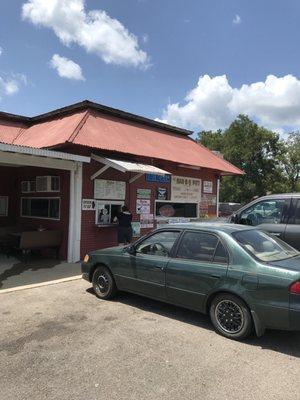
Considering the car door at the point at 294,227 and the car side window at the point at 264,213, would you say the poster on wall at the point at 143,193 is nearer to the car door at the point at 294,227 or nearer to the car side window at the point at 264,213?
the car side window at the point at 264,213

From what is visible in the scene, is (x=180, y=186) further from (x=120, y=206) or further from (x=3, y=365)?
(x=3, y=365)

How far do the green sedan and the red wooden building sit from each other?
4.08m

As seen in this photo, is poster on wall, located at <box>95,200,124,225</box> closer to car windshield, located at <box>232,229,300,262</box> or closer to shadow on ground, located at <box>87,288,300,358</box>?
shadow on ground, located at <box>87,288,300,358</box>

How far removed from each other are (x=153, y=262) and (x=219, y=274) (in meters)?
1.22

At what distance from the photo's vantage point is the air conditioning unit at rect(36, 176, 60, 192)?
11680 mm

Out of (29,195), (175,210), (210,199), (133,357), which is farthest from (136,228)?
(133,357)

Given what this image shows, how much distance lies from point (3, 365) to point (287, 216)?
5844 mm

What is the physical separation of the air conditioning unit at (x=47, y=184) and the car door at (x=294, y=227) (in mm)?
6474

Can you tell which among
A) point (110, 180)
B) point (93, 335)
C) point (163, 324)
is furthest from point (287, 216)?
point (110, 180)

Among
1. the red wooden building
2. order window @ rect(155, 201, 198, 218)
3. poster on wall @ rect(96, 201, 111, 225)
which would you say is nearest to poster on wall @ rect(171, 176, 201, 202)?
the red wooden building

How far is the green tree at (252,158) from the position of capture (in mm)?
41188

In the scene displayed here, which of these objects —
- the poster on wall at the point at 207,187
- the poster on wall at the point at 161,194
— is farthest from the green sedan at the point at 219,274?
the poster on wall at the point at 207,187

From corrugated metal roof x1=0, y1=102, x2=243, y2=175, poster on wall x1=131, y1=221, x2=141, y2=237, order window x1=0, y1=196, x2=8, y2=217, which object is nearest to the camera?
corrugated metal roof x1=0, y1=102, x2=243, y2=175

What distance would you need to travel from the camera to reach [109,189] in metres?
11.9
